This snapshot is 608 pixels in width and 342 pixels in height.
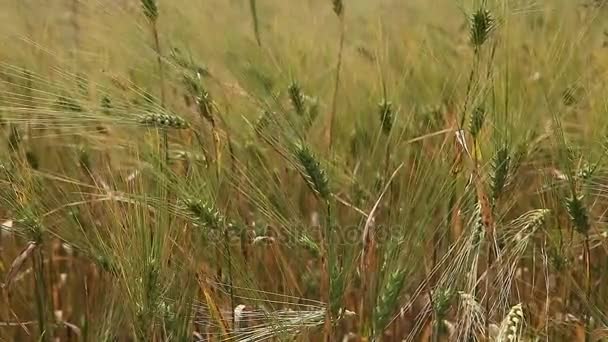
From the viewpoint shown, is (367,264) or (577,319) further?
(577,319)

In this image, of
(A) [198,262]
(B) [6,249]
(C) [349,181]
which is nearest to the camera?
(A) [198,262]

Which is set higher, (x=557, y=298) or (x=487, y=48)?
(x=487, y=48)

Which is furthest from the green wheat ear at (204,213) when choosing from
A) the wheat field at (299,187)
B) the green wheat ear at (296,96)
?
the green wheat ear at (296,96)

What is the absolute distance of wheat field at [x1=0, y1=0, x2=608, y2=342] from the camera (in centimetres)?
88

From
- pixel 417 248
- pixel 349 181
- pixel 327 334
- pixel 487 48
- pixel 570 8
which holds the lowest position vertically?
pixel 327 334

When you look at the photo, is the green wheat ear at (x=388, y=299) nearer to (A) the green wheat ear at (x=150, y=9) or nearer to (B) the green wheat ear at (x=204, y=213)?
(B) the green wheat ear at (x=204, y=213)

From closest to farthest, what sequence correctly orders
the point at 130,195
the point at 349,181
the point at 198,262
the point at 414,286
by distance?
the point at 130,195
the point at 198,262
the point at 349,181
the point at 414,286

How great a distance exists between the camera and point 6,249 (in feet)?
4.49

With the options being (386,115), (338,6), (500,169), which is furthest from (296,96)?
(500,169)

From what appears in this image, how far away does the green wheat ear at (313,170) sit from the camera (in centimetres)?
88

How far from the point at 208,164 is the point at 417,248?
29cm

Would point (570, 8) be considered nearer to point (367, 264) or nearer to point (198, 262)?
point (367, 264)

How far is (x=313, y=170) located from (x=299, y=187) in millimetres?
441

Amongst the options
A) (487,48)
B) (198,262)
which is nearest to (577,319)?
(487,48)
